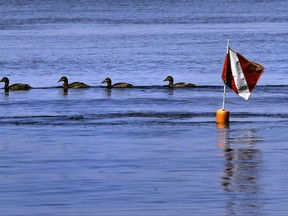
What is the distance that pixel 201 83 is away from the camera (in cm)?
6309

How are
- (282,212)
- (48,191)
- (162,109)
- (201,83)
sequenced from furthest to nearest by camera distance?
(201,83)
(162,109)
(48,191)
(282,212)

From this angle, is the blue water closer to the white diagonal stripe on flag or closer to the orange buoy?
the orange buoy

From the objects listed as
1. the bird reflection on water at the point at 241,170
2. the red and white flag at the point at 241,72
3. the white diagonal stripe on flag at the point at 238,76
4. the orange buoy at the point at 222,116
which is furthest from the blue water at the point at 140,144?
→ the red and white flag at the point at 241,72

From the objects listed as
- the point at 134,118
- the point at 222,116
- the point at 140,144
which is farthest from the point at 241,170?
the point at 134,118

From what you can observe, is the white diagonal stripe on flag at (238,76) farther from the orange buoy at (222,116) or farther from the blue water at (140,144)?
the blue water at (140,144)

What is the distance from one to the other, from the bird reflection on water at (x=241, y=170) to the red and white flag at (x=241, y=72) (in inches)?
64.9

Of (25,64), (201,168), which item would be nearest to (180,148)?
(201,168)

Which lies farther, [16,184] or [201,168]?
[201,168]

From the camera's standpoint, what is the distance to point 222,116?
4141 centimetres

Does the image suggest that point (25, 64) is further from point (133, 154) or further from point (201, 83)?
point (133, 154)

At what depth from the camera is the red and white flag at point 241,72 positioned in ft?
134

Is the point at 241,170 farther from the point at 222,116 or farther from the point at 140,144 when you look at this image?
the point at 222,116

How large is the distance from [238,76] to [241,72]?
0.57 ft

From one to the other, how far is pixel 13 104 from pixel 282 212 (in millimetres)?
27331
